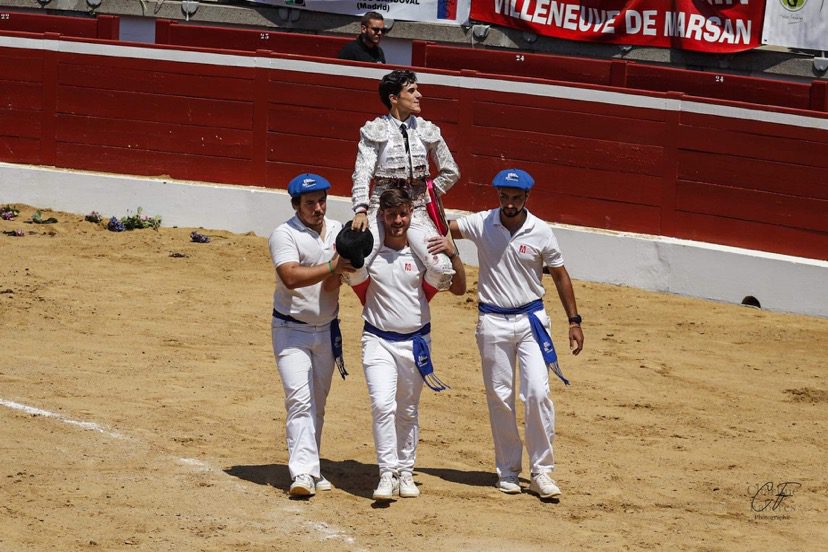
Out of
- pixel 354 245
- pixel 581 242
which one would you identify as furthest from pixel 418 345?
pixel 581 242

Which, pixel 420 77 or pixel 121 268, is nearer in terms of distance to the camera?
pixel 121 268

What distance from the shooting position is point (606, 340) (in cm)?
1033

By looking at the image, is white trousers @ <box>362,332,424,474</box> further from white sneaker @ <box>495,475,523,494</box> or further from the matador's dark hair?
the matador's dark hair

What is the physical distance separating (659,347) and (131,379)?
12.2 ft

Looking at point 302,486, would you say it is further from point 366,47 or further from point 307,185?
point 366,47

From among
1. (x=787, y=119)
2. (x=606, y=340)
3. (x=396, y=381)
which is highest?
(x=787, y=119)

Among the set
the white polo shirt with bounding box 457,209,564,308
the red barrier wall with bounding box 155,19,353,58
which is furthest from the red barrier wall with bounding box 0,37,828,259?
the white polo shirt with bounding box 457,209,564,308

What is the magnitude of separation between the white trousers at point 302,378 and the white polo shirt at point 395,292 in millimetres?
269

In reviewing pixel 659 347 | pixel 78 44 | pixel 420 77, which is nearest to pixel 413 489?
pixel 659 347

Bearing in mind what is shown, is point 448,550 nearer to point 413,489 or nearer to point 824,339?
point 413,489

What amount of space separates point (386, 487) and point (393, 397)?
40cm

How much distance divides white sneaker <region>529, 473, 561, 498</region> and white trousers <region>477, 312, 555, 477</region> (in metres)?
0.03

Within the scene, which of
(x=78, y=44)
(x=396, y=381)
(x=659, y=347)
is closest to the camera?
(x=396, y=381)

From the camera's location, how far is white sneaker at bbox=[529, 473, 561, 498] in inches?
266
